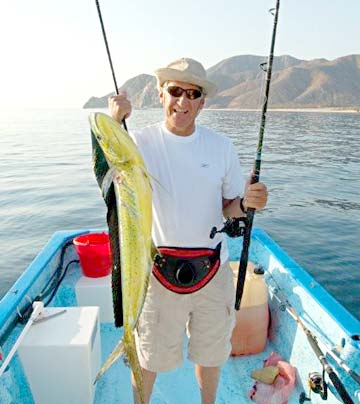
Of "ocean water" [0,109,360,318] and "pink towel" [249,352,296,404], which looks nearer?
"pink towel" [249,352,296,404]

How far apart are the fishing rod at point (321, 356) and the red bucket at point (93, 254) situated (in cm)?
213

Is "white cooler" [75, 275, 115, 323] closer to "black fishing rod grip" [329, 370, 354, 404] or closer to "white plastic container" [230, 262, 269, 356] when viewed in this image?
"white plastic container" [230, 262, 269, 356]

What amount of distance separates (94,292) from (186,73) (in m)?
3.18

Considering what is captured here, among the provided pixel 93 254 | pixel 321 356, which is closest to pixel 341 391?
pixel 321 356

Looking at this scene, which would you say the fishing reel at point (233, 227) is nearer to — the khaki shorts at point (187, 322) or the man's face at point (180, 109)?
the khaki shorts at point (187, 322)

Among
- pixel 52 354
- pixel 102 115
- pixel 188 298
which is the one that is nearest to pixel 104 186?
pixel 102 115

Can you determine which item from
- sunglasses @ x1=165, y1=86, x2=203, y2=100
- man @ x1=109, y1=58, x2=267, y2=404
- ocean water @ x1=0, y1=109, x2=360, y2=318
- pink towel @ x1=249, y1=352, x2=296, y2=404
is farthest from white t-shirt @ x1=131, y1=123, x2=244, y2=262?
ocean water @ x1=0, y1=109, x2=360, y2=318

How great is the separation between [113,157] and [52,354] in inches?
81.0

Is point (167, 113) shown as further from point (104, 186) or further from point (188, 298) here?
point (188, 298)

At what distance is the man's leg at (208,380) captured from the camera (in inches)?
134

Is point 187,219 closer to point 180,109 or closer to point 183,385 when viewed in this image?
point 180,109

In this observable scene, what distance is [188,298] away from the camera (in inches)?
124

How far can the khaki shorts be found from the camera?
3123mm

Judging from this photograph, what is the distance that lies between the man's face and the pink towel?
9.28ft
